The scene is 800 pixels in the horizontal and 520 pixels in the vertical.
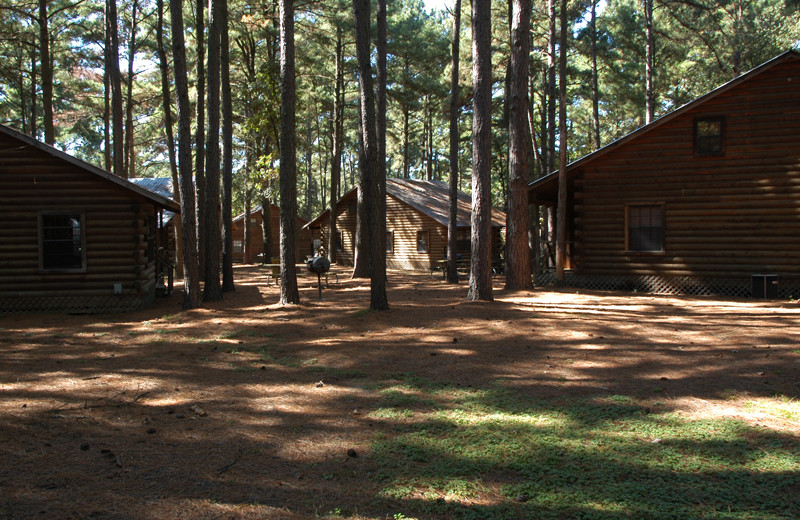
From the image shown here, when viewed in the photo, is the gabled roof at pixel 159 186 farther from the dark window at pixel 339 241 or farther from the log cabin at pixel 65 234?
the log cabin at pixel 65 234

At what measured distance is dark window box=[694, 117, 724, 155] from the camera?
16781mm

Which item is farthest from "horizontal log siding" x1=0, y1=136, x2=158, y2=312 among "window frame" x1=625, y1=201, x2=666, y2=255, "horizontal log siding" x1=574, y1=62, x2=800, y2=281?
"window frame" x1=625, y1=201, x2=666, y2=255

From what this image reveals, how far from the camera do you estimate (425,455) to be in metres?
4.91

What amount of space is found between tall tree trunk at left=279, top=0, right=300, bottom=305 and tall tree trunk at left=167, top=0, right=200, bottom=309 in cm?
243

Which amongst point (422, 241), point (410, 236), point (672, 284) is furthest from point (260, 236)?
point (672, 284)

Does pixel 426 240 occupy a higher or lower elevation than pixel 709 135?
lower

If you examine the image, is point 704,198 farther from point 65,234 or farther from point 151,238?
point 65,234

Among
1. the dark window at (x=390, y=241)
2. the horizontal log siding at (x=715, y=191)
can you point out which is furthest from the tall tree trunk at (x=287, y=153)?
the dark window at (x=390, y=241)

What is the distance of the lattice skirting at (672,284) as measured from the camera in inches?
629

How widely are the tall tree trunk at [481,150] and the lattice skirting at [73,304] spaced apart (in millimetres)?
9369

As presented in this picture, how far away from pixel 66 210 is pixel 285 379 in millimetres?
10696

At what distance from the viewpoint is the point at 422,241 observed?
1318 inches

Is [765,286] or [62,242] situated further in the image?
[765,286]

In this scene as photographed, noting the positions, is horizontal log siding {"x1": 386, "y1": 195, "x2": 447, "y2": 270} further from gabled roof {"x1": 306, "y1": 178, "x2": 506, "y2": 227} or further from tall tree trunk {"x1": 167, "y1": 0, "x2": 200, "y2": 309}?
tall tree trunk {"x1": 167, "y1": 0, "x2": 200, "y2": 309}
